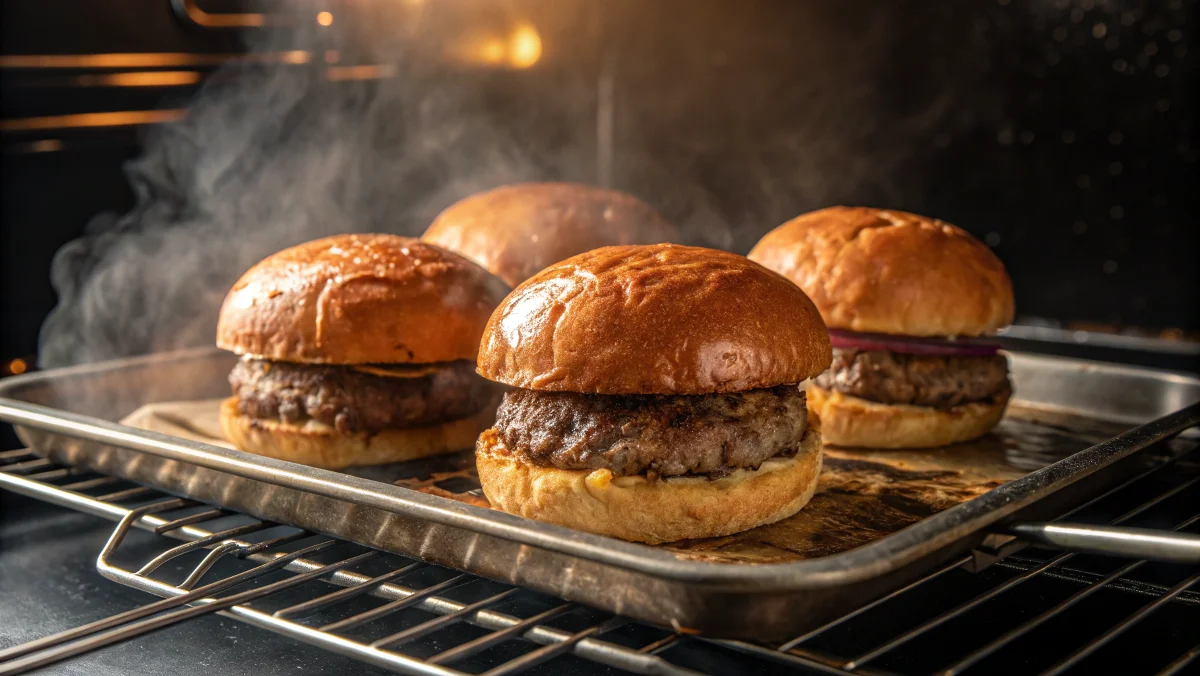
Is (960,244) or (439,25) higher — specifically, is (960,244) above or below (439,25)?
below

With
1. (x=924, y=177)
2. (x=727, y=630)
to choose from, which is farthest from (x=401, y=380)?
(x=924, y=177)

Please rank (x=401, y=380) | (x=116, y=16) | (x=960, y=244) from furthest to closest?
(x=116, y=16), (x=960, y=244), (x=401, y=380)

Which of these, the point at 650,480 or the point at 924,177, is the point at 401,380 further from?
the point at 924,177

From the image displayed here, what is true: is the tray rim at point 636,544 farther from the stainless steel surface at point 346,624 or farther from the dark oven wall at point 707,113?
the dark oven wall at point 707,113

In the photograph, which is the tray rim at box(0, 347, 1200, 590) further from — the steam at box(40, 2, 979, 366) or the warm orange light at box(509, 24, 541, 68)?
the warm orange light at box(509, 24, 541, 68)

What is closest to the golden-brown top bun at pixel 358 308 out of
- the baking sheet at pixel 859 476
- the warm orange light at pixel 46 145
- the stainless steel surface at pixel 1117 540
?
the baking sheet at pixel 859 476

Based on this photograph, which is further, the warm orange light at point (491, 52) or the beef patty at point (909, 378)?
the warm orange light at point (491, 52)

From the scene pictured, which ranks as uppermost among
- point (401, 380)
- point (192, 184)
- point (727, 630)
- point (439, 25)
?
point (439, 25)

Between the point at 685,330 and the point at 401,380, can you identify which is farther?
the point at 401,380
